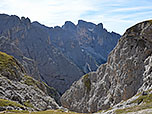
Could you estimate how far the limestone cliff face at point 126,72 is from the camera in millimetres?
60844

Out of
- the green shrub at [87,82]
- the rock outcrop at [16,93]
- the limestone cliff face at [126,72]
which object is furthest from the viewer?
the green shrub at [87,82]

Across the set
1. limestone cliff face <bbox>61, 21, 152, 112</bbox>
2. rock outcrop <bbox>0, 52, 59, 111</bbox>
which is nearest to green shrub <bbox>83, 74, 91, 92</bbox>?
limestone cliff face <bbox>61, 21, 152, 112</bbox>

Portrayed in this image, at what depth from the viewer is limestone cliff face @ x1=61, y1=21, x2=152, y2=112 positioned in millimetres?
60844

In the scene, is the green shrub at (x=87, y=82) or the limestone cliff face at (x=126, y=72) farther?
the green shrub at (x=87, y=82)

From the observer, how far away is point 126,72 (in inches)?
2571

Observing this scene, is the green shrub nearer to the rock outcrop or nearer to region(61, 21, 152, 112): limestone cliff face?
region(61, 21, 152, 112): limestone cliff face

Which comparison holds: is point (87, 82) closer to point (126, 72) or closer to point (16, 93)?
point (126, 72)

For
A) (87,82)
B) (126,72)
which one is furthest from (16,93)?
(87,82)

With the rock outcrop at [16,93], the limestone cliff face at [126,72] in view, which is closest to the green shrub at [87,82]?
the limestone cliff face at [126,72]

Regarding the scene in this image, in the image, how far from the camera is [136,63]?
207 ft

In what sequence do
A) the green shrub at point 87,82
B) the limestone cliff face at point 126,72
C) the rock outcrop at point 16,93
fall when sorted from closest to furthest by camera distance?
1. the rock outcrop at point 16,93
2. the limestone cliff face at point 126,72
3. the green shrub at point 87,82

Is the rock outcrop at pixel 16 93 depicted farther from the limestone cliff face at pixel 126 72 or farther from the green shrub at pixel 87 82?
the green shrub at pixel 87 82

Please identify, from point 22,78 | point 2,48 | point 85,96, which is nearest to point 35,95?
point 22,78

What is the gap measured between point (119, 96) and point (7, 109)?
127 feet
